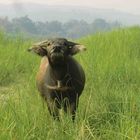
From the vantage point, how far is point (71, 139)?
10.5ft

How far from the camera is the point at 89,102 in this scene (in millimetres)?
4102

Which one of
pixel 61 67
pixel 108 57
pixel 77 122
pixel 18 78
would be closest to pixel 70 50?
pixel 61 67

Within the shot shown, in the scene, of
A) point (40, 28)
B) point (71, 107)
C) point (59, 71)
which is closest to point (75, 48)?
point (59, 71)

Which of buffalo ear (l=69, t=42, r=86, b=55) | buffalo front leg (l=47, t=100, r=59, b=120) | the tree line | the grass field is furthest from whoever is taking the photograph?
the tree line

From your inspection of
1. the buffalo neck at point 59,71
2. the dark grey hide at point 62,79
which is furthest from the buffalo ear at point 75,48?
the buffalo neck at point 59,71

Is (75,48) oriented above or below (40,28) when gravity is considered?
above

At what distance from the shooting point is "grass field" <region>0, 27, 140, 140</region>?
3.32 meters

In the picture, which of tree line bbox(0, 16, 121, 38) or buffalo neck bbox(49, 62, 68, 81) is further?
tree line bbox(0, 16, 121, 38)

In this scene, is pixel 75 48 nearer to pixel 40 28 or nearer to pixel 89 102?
pixel 89 102

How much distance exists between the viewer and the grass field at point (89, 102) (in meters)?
3.32

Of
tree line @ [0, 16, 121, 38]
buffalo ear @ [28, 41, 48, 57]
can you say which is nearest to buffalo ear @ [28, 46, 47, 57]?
buffalo ear @ [28, 41, 48, 57]

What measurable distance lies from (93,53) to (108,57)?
9.2 inches

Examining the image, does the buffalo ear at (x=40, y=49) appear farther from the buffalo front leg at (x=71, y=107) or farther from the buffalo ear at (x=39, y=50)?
the buffalo front leg at (x=71, y=107)

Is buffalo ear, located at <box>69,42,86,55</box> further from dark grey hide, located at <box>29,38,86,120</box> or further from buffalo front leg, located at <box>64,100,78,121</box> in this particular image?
buffalo front leg, located at <box>64,100,78,121</box>
